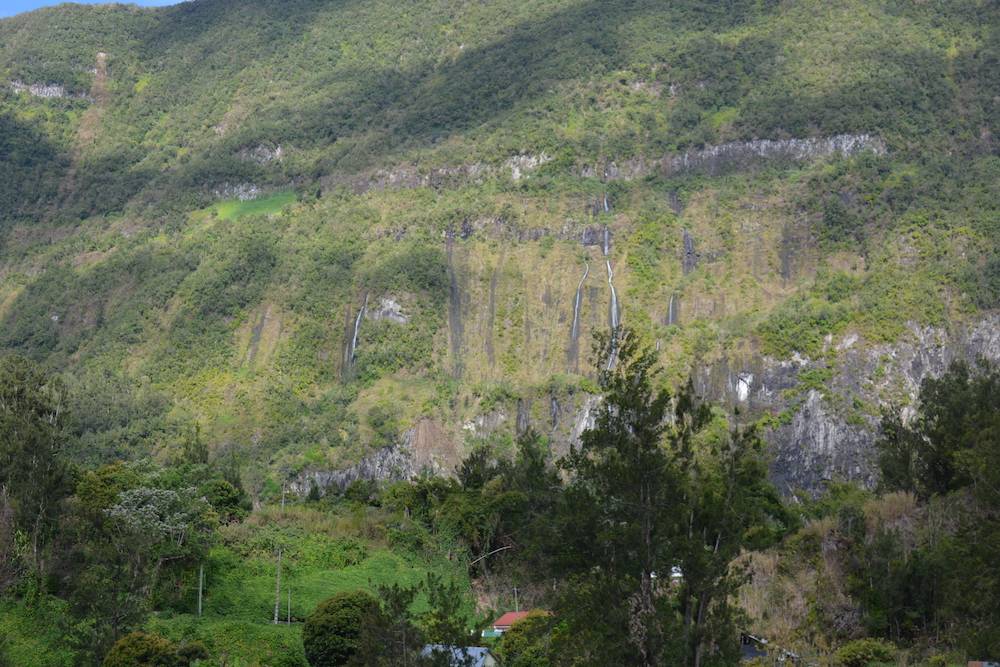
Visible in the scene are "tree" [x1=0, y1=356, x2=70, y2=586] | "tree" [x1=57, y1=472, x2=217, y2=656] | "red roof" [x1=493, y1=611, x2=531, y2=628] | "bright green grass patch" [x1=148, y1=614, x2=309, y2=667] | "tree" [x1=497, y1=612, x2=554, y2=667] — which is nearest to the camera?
"tree" [x1=497, y1=612, x2=554, y2=667]

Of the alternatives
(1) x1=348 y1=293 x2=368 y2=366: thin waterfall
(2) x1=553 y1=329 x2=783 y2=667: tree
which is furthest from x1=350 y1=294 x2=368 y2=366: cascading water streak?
(2) x1=553 y1=329 x2=783 y2=667: tree

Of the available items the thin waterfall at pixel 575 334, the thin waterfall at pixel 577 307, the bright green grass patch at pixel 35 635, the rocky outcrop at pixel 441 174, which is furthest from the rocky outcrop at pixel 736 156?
the bright green grass patch at pixel 35 635

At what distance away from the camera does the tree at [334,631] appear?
144 feet

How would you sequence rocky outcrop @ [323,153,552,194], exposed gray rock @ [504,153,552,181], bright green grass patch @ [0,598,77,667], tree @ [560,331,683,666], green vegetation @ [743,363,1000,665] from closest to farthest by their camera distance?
tree @ [560,331,683,666]
green vegetation @ [743,363,1000,665]
bright green grass patch @ [0,598,77,667]
exposed gray rock @ [504,153,552,181]
rocky outcrop @ [323,153,552,194]

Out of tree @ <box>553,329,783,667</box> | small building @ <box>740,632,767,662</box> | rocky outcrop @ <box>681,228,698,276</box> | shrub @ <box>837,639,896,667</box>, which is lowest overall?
rocky outcrop @ <box>681,228,698,276</box>

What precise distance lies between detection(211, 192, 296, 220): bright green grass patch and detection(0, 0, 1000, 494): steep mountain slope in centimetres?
65

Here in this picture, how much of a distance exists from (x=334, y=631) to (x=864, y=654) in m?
17.6

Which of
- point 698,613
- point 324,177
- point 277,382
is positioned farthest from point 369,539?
point 324,177

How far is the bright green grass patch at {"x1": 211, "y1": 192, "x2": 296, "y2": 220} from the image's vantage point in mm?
170500

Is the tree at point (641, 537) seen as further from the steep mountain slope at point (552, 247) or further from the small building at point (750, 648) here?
the steep mountain slope at point (552, 247)

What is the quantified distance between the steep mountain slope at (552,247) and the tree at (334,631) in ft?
204

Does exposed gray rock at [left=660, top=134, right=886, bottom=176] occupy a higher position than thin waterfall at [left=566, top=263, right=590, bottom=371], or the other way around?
exposed gray rock at [left=660, top=134, right=886, bottom=176]

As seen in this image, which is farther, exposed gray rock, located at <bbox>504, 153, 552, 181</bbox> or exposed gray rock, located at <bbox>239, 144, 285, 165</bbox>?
exposed gray rock, located at <bbox>239, 144, 285, 165</bbox>

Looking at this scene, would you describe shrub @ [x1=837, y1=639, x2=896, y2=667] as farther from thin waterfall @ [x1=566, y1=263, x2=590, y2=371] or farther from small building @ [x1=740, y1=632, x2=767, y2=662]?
thin waterfall @ [x1=566, y1=263, x2=590, y2=371]
